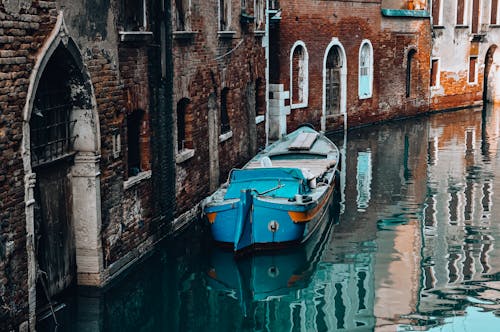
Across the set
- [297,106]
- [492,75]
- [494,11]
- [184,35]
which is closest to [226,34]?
[184,35]

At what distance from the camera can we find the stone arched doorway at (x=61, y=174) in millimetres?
7754

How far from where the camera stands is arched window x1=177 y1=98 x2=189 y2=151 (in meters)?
12.0

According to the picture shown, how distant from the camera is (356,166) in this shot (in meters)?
17.7

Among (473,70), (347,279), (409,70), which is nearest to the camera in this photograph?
(347,279)

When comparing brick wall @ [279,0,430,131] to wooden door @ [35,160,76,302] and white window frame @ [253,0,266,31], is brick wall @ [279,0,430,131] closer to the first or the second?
white window frame @ [253,0,266,31]

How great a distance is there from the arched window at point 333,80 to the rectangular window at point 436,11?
6.42 meters

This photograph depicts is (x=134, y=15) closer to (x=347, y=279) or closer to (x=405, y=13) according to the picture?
(x=347, y=279)

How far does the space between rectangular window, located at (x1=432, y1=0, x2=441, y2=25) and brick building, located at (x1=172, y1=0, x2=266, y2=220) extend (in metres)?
12.6

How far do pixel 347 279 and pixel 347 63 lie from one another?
46.1 feet

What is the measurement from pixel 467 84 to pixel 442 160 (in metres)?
12.5

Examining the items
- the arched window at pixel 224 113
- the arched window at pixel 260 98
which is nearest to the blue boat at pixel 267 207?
the arched window at pixel 224 113

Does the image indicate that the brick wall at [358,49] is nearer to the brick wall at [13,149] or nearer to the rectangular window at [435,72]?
the rectangular window at [435,72]

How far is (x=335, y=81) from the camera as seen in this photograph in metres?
23.0

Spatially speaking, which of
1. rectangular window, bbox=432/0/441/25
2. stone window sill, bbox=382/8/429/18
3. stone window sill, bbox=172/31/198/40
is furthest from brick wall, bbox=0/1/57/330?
rectangular window, bbox=432/0/441/25
